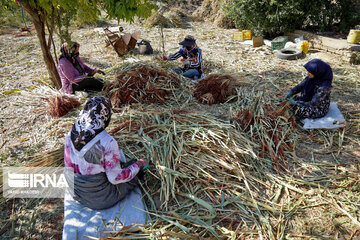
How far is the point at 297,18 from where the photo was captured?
6496 millimetres

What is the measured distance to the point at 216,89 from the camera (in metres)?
3.94

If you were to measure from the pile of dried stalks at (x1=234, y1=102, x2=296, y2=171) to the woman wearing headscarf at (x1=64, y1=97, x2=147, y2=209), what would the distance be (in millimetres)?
1686

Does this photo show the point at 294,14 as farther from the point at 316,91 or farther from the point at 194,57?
the point at 316,91

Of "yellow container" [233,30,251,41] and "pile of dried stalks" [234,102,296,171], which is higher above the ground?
"yellow container" [233,30,251,41]

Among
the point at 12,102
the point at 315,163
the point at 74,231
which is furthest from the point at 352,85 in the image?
the point at 12,102

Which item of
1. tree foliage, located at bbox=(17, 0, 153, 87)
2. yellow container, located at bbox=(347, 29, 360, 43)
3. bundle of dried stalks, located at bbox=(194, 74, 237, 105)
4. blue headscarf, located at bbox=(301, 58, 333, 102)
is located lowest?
bundle of dried stalks, located at bbox=(194, 74, 237, 105)

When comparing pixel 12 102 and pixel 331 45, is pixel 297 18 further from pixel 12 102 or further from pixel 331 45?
pixel 12 102

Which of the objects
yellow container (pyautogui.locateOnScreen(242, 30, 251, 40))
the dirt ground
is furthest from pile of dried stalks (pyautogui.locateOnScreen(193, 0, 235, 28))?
yellow container (pyautogui.locateOnScreen(242, 30, 251, 40))

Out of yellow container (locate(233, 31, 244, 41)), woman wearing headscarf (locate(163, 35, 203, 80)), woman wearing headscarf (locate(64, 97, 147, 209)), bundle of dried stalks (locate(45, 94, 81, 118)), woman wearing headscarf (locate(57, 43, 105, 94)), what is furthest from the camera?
yellow container (locate(233, 31, 244, 41))

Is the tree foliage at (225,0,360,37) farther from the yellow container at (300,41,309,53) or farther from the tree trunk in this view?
the tree trunk

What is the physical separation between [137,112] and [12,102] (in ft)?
9.11

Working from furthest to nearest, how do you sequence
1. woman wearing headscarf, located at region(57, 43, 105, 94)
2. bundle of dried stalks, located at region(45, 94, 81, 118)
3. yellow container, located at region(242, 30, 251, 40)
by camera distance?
yellow container, located at region(242, 30, 251, 40)
woman wearing headscarf, located at region(57, 43, 105, 94)
bundle of dried stalks, located at region(45, 94, 81, 118)

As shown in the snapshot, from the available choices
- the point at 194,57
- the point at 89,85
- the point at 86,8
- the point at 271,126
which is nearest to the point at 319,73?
the point at 271,126

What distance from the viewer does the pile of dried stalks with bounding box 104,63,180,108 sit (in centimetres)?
387
